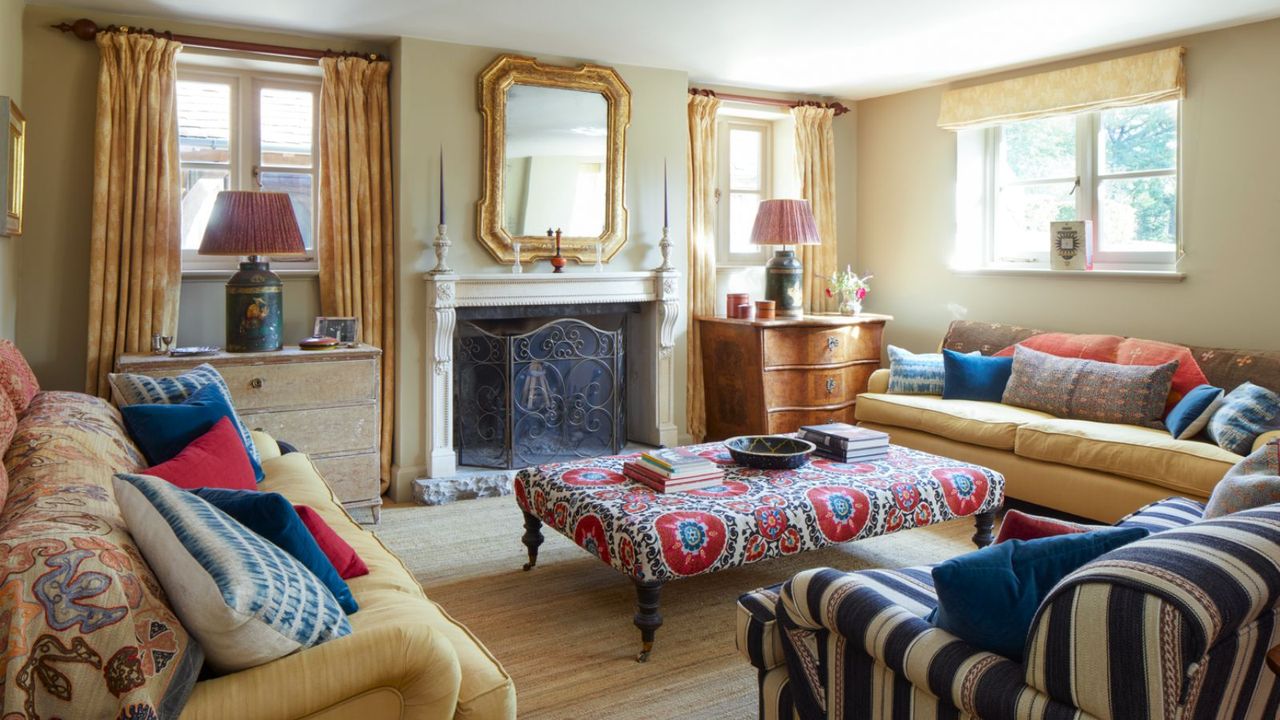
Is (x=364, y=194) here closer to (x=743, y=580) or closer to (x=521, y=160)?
(x=521, y=160)

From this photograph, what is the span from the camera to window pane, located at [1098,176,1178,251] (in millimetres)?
4734

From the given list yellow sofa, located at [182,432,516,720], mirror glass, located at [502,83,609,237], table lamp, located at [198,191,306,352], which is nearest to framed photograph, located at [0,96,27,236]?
table lamp, located at [198,191,306,352]

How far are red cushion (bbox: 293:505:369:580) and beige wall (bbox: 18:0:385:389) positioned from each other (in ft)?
8.67

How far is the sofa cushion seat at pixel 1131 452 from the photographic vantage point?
11.8ft

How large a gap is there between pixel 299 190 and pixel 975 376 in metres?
3.53

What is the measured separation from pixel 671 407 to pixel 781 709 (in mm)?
3471

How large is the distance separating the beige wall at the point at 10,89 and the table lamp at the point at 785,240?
3.61m

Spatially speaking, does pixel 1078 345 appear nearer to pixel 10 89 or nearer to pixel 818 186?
pixel 818 186

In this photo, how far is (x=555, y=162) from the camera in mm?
5105

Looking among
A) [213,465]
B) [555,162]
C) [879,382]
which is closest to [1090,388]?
[879,382]

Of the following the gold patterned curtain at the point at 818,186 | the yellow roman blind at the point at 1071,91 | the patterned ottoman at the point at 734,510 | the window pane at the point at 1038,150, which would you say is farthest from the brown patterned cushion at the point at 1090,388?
the gold patterned curtain at the point at 818,186

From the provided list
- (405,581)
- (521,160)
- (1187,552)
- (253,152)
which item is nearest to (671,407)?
(521,160)

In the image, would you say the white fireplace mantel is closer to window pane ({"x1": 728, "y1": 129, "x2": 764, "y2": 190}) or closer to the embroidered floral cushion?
window pane ({"x1": 728, "y1": 129, "x2": 764, "y2": 190})

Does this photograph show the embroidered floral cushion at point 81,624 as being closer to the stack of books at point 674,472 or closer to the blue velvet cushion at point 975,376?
the stack of books at point 674,472
